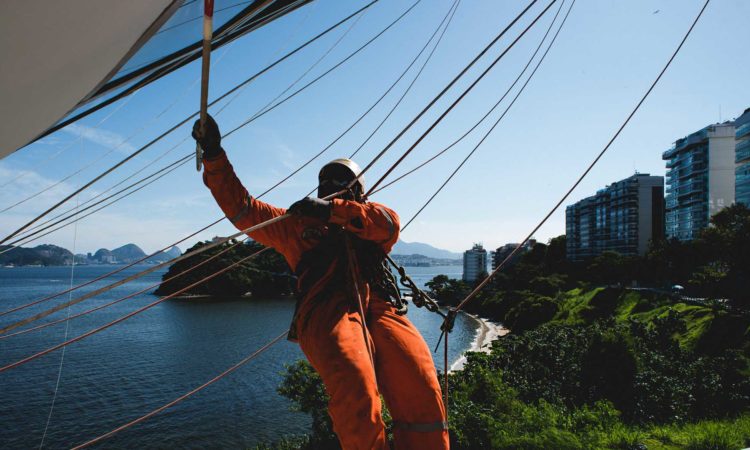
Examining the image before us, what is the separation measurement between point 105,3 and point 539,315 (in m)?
40.6

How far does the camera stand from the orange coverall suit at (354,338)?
6.26ft

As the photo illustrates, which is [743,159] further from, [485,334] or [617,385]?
[617,385]

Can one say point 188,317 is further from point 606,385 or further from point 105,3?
point 105,3

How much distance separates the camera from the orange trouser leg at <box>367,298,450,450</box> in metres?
2.08

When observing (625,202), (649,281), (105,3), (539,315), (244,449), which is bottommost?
(244,449)

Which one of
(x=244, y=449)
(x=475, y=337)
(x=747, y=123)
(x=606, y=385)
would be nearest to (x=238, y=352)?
(x=244, y=449)

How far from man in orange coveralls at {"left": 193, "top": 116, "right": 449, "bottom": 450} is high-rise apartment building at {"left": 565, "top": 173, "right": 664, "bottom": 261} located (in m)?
71.8

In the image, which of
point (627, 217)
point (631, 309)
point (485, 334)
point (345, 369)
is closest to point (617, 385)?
point (345, 369)

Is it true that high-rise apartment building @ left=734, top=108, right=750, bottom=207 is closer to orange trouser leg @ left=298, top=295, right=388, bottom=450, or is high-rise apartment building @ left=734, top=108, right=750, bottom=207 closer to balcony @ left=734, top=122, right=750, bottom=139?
balcony @ left=734, top=122, right=750, bottom=139

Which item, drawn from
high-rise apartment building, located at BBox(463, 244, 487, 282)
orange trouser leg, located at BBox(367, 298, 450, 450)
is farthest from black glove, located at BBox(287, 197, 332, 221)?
high-rise apartment building, located at BBox(463, 244, 487, 282)

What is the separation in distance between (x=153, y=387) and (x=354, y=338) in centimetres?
2902

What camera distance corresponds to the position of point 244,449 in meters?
18.6

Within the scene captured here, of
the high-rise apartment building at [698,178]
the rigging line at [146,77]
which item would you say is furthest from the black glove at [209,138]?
the high-rise apartment building at [698,178]

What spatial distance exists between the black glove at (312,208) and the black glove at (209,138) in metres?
0.49
